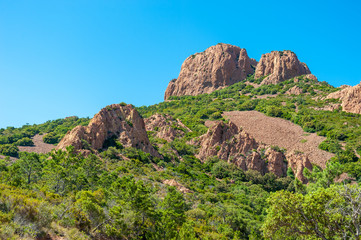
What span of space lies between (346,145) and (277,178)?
21.1 meters

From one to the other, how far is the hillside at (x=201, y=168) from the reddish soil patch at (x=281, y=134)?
27 centimetres

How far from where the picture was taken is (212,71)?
130125mm

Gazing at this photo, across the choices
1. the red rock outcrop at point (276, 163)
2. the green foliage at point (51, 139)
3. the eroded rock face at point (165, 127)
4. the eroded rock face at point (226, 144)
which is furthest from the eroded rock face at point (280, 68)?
the green foliage at point (51, 139)

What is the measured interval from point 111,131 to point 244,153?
27.4m

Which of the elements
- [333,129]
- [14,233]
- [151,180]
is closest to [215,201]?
[151,180]

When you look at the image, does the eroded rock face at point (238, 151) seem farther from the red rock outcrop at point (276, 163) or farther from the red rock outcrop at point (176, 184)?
the red rock outcrop at point (176, 184)

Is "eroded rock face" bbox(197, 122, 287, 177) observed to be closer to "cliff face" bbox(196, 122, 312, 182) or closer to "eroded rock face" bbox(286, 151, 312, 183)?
"cliff face" bbox(196, 122, 312, 182)

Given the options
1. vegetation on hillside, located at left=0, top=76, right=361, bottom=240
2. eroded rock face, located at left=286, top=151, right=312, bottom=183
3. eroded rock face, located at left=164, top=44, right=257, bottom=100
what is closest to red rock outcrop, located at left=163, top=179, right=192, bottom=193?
vegetation on hillside, located at left=0, top=76, right=361, bottom=240

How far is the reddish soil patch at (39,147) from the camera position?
179ft

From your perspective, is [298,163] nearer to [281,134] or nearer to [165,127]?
[281,134]

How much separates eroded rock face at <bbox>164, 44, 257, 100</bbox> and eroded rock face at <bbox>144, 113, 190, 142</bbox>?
55.5m

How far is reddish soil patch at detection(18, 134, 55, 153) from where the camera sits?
179 ft

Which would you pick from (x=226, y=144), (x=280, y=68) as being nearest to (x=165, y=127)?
(x=226, y=144)

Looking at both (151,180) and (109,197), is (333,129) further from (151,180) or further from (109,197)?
(109,197)
